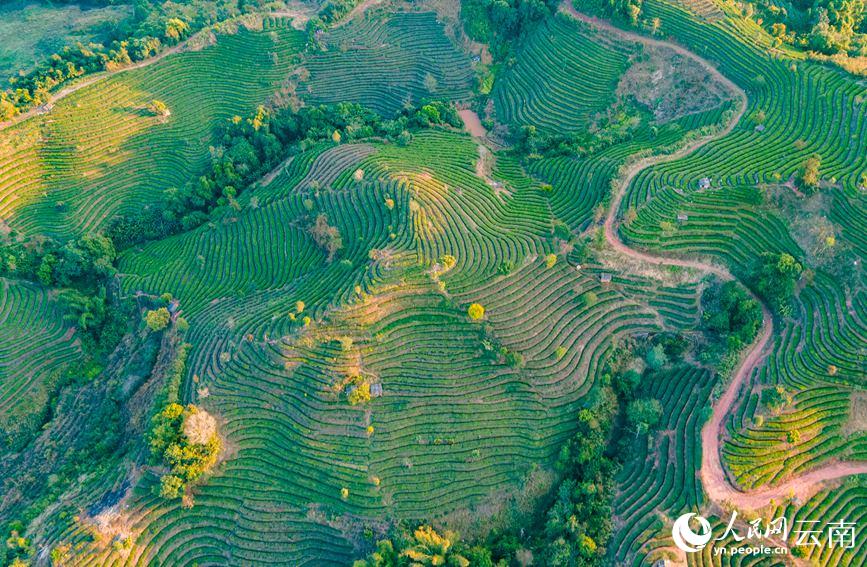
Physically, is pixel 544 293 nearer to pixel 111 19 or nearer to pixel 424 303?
pixel 424 303

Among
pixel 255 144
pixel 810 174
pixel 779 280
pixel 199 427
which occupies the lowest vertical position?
pixel 199 427

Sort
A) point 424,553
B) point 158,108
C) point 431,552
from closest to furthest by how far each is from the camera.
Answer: point 424,553
point 431,552
point 158,108

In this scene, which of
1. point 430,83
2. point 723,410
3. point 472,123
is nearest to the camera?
point 723,410

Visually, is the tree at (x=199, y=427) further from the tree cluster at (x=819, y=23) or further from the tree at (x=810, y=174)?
the tree cluster at (x=819, y=23)

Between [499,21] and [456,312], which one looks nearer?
[456,312]

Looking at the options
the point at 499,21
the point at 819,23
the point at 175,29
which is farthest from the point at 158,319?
the point at 819,23

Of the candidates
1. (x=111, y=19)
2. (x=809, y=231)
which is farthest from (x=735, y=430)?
(x=111, y=19)

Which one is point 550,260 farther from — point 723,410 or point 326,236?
point 326,236
